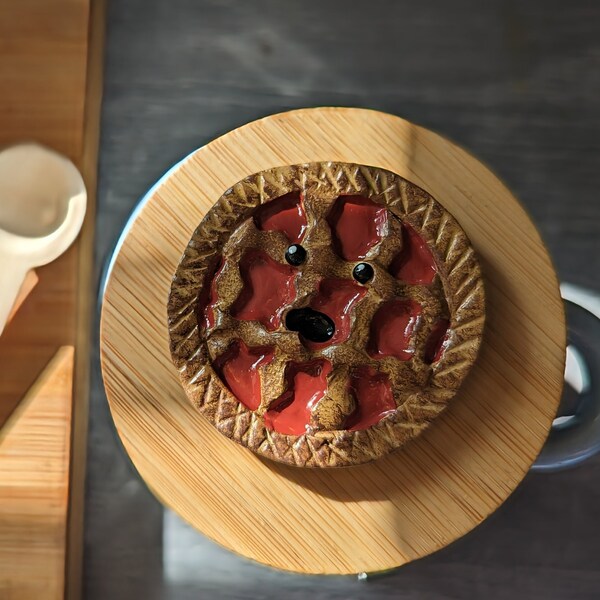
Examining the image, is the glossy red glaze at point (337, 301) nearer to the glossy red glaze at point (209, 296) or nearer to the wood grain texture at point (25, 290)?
the glossy red glaze at point (209, 296)

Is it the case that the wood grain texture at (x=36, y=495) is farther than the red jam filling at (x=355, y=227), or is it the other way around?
the wood grain texture at (x=36, y=495)

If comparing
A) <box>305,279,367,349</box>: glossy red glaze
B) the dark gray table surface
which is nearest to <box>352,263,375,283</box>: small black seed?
<box>305,279,367,349</box>: glossy red glaze

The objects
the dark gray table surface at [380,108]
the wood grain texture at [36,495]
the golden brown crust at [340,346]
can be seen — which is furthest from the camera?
the dark gray table surface at [380,108]

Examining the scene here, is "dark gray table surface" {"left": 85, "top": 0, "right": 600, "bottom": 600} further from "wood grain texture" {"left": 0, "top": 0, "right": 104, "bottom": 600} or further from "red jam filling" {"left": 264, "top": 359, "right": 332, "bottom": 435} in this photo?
"red jam filling" {"left": 264, "top": 359, "right": 332, "bottom": 435}

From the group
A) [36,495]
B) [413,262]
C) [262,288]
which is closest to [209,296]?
[262,288]

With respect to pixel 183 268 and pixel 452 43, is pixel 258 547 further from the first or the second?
pixel 452 43

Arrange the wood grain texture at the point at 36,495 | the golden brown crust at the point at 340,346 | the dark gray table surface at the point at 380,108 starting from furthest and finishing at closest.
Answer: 1. the dark gray table surface at the point at 380,108
2. the wood grain texture at the point at 36,495
3. the golden brown crust at the point at 340,346

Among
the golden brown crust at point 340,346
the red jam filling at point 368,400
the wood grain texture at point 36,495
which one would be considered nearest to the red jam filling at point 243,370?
the golden brown crust at point 340,346
